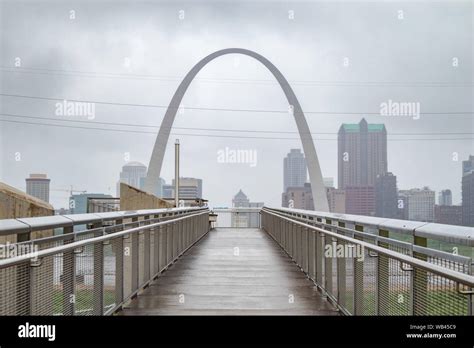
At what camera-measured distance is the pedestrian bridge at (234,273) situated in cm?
335

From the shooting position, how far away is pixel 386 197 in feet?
65.1

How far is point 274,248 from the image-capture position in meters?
13.4

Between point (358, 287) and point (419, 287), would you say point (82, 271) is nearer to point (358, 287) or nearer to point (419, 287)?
point (358, 287)

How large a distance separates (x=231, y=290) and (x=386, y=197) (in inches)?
546

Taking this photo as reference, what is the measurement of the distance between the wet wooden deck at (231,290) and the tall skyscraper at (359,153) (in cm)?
2576

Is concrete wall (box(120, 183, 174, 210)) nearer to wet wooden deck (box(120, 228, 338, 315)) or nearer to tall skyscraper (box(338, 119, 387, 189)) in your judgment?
wet wooden deck (box(120, 228, 338, 315))

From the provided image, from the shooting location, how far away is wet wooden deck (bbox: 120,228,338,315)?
5.89 m

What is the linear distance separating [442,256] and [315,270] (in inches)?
164

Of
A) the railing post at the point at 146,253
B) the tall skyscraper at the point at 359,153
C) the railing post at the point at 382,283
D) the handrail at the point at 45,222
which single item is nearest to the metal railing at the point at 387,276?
the railing post at the point at 382,283

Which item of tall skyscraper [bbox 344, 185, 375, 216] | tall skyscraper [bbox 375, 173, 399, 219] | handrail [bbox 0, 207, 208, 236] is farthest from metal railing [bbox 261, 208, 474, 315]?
tall skyscraper [bbox 344, 185, 375, 216]

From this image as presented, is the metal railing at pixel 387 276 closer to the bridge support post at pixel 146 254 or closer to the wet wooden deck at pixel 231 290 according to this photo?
the wet wooden deck at pixel 231 290

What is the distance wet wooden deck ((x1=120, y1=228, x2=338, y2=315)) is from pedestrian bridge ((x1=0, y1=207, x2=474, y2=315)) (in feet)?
0.05
